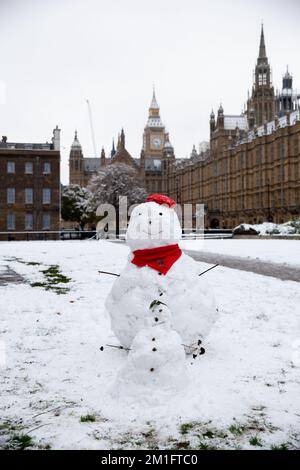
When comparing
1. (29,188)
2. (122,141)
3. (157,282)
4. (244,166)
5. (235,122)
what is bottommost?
(157,282)

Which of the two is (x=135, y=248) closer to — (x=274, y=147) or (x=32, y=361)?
(x=32, y=361)

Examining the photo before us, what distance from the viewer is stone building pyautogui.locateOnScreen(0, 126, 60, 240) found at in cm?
3450

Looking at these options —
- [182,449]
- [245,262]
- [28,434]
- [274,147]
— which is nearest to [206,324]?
[182,449]

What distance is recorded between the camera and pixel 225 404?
10.6ft

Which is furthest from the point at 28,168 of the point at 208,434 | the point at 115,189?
the point at 208,434

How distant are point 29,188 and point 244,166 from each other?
44576mm

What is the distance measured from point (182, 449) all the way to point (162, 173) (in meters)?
112

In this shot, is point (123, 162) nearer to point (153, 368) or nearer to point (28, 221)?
point (28, 221)

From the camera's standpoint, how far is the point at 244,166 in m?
69.4

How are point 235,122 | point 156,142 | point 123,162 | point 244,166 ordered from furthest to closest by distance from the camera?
1. point 156,142
2. point 123,162
3. point 235,122
4. point 244,166

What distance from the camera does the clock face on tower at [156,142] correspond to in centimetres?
14375

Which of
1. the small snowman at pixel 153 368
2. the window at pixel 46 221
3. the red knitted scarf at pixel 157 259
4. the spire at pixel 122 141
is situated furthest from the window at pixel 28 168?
the spire at pixel 122 141

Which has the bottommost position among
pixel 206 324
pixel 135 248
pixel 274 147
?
pixel 206 324

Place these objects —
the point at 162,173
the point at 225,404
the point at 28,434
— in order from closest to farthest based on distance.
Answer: the point at 28,434 < the point at 225,404 < the point at 162,173
